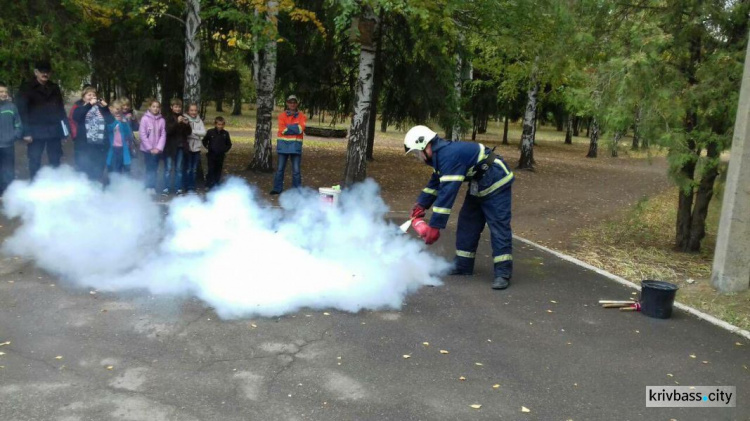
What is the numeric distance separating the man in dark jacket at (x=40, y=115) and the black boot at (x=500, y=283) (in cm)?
770

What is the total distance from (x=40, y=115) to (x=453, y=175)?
7.33 metres

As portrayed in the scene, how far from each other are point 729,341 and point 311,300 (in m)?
4.10

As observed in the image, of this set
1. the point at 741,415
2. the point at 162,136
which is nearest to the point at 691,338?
the point at 741,415

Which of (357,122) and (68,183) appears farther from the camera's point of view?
(357,122)

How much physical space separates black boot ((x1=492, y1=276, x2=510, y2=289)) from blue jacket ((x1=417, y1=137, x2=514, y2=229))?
989mm

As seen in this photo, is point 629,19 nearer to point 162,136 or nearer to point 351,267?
point 351,267

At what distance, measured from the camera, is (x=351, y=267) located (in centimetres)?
673

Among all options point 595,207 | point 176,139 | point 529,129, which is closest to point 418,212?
point 176,139

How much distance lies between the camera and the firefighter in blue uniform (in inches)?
260

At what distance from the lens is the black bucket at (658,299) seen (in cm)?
626

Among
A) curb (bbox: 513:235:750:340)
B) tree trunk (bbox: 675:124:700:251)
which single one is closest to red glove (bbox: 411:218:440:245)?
curb (bbox: 513:235:750:340)

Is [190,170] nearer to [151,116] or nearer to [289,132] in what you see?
[151,116]

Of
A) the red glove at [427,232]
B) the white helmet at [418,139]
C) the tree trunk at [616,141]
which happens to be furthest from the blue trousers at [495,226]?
the tree trunk at [616,141]

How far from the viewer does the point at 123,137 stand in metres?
10.6
